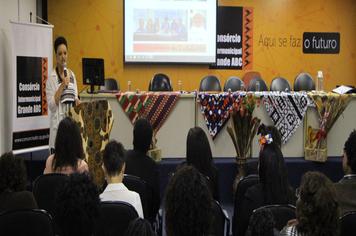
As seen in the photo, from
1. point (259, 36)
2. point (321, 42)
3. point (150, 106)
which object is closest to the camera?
point (150, 106)

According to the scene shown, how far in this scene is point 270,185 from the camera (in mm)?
2887

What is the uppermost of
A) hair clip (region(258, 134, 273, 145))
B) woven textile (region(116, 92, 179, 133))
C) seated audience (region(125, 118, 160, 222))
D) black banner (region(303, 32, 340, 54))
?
black banner (region(303, 32, 340, 54))

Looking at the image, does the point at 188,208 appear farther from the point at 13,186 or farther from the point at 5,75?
the point at 5,75

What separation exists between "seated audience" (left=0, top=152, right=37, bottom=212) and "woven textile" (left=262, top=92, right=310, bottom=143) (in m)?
3.31

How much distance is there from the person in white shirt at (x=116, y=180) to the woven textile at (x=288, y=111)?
9.08 ft

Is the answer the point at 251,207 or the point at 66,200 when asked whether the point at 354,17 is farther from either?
the point at 66,200

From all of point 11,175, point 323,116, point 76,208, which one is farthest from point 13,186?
point 323,116

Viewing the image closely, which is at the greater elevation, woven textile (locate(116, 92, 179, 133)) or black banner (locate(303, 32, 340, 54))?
black banner (locate(303, 32, 340, 54))

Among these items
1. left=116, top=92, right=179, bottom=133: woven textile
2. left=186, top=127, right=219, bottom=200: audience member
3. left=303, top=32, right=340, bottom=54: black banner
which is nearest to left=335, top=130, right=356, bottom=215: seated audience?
left=186, top=127, right=219, bottom=200: audience member

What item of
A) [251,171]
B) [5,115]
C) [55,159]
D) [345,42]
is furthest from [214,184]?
[345,42]

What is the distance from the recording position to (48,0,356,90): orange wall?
8367 mm

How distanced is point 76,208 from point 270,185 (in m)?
1.32

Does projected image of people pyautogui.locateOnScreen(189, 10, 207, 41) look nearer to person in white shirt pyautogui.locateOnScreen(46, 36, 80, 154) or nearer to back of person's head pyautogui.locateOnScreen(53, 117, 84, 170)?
person in white shirt pyautogui.locateOnScreen(46, 36, 80, 154)

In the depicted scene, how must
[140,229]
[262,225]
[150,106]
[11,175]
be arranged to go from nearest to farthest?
1. [140,229]
2. [262,225]
3. [11,175]
4. [150,106]
